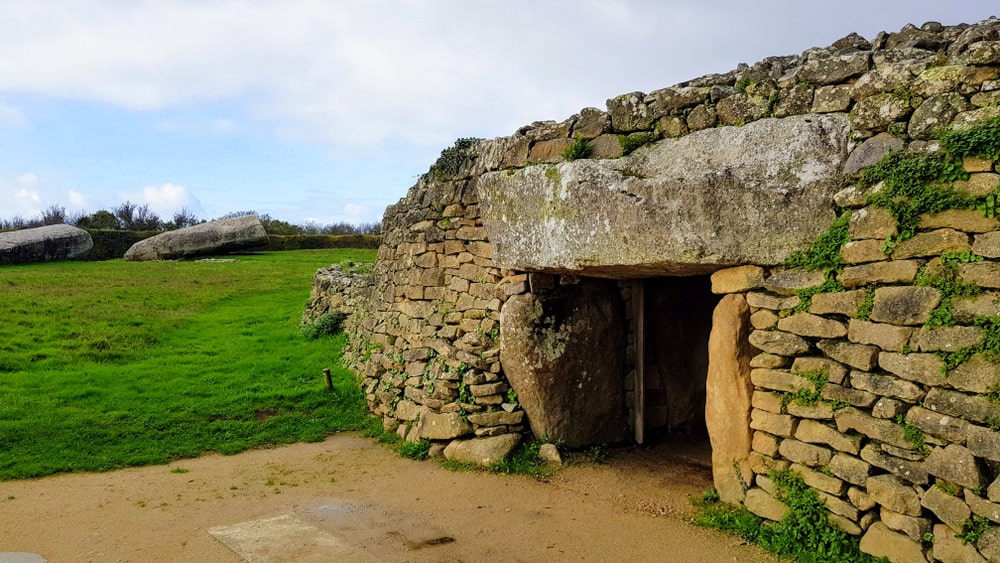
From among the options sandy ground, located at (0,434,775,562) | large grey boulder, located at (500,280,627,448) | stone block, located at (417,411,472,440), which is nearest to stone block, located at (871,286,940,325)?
sandy ground, located at (0,434,775,562)

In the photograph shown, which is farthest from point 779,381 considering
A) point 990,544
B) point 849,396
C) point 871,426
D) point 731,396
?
point 990,544

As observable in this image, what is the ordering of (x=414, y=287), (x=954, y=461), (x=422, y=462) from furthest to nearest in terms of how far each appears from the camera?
(x=414, y=287) < (x=422, y=462) < (x=954, y=461)

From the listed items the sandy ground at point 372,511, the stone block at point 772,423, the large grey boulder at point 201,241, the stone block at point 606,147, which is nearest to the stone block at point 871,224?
the stone block at point 772,423

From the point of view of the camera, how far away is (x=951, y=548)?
4121 millimetres

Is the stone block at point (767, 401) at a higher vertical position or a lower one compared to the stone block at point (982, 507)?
higher

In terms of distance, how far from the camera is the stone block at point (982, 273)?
407cm

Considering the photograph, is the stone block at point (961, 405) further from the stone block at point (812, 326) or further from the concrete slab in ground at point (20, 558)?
the concrete slab in ground at point (20, 558)

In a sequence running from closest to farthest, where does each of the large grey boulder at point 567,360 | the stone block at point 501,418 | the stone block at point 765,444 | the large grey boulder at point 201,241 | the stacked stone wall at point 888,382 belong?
1. the stacked stone wall at point 888,382
2. the stone block at point 765,444
3. the large grey boulder at point 567,360
4. the stone block at point 501,418
5. the large grey boulder at point 201,241

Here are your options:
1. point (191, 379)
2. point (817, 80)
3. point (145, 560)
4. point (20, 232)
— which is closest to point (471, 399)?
point (145, 560)

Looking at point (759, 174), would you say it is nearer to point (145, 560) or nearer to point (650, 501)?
point (650, 501)

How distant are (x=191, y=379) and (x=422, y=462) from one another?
4946 mm

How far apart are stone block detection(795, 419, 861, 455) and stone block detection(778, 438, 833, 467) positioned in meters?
0.04

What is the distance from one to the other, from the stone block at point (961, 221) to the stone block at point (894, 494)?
1523 mm

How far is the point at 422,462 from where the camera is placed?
752 cm
